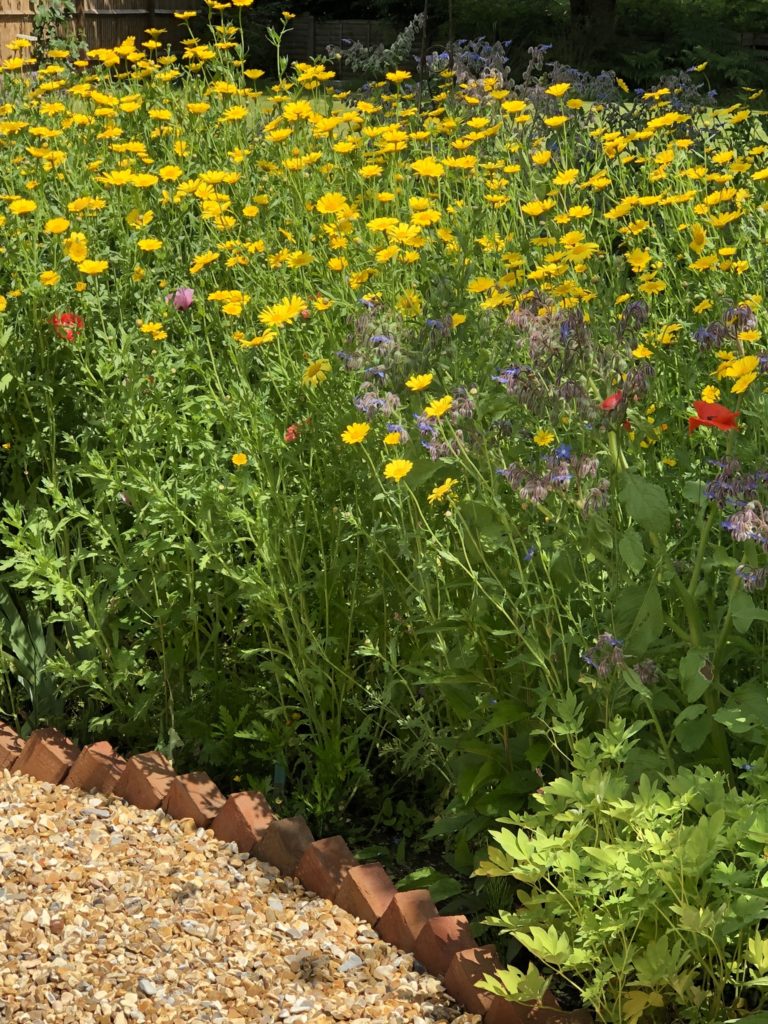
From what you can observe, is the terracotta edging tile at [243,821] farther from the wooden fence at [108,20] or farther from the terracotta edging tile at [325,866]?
the wooden fence at [108,20]

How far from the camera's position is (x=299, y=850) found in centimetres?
325

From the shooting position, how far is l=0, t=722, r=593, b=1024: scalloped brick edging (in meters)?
2.78

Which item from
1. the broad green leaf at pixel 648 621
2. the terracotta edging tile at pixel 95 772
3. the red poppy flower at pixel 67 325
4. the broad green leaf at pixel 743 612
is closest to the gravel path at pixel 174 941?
the terracotta edging tile at pixel 95 772

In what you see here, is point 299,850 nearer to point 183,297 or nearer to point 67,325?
point 67,325

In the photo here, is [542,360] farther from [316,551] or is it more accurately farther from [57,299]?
[57,299]

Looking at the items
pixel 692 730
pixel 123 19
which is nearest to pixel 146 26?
pixel 123 19

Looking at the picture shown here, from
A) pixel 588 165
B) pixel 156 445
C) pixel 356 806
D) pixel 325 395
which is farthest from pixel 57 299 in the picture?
pixel 588 165

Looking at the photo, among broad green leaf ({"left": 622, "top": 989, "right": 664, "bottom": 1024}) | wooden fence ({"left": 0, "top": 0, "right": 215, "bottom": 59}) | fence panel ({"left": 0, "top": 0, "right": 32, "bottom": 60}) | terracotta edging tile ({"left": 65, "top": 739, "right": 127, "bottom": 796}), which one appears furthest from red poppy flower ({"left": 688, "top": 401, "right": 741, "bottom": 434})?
wooden fence ({"left": 0, "top": 0, "right": 215, "bottom": 59})

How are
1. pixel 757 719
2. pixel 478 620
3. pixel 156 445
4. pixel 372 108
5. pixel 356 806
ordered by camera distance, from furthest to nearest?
pixel 372 108, pixel 156 445, pixel 356 806, pixel 478 620, pixel 757 719

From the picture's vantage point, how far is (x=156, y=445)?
13.2ft

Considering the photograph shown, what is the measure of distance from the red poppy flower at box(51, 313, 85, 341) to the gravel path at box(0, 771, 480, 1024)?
4.45 ft

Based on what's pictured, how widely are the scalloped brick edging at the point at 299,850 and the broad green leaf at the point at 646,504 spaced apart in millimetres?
937

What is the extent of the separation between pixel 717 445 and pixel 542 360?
2.74 ft

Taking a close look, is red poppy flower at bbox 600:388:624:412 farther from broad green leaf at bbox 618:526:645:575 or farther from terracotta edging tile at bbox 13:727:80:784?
terracotta edging tile at bbox 13:727:80:784
